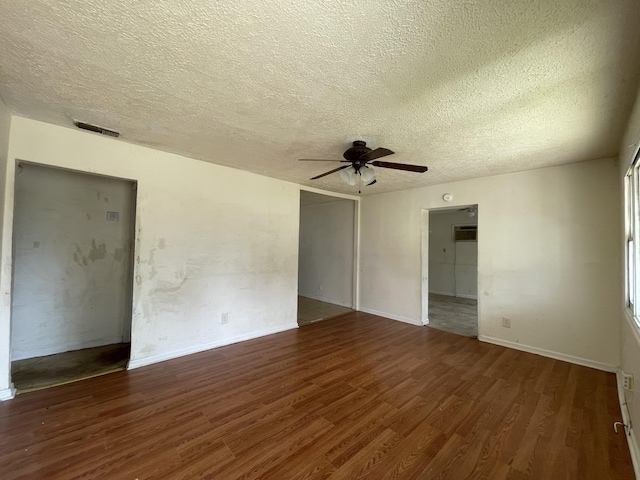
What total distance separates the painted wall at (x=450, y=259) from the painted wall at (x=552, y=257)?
3332 millimetres

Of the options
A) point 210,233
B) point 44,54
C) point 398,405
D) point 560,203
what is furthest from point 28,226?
point 560,203

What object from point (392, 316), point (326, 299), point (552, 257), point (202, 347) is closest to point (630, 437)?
point (552, 257)

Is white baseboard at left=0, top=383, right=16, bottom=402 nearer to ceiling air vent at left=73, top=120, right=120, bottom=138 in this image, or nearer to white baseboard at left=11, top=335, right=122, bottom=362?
white baseboard at left=11, top=335, right=122, bottom=362

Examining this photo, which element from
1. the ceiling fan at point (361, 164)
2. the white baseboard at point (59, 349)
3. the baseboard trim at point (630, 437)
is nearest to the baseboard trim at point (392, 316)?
the baseboard trim at point (630, 437)

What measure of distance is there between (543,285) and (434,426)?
251cm

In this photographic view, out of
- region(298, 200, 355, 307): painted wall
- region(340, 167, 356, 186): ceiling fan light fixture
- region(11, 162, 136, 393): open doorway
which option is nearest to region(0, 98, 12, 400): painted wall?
region(11, 162, 136, 393): open doorway

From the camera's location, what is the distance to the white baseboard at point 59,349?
286 cm

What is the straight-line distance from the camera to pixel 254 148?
2.76 metres

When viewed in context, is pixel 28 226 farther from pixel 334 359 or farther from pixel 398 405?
pixel 398 405

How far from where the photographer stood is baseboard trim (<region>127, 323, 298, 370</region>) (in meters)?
2.77

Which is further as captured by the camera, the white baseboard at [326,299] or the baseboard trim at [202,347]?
the white baseboard at [326,299]

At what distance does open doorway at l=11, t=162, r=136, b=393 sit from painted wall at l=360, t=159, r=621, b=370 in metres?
4.84

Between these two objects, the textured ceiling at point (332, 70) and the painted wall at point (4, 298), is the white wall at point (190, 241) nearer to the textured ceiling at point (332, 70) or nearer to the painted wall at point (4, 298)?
the painted wall at point (4, 298)

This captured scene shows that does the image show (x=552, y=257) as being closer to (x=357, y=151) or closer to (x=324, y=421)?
(x=357, y=151)
